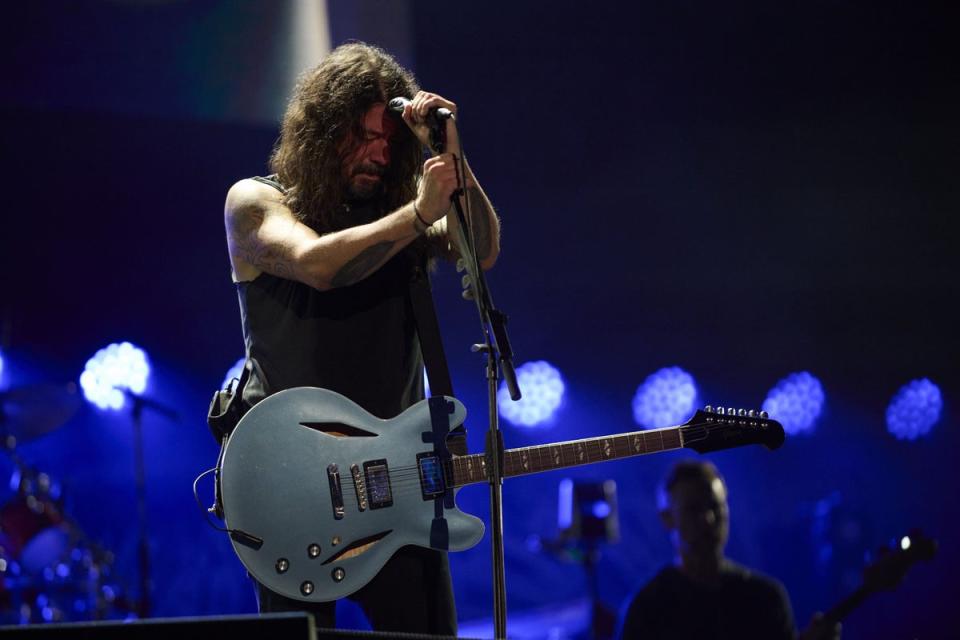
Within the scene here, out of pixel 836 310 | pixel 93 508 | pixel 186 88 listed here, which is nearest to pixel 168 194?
pixel 186 88

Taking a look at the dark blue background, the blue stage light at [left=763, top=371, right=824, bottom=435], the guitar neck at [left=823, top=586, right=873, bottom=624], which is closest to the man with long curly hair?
the guitar neck at [left=823, top=586, right=873, bottom=624]

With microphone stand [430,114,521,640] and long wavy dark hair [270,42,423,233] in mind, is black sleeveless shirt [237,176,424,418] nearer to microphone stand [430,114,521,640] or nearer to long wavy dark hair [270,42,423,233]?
long wavy dark hair [270,42,423,233]

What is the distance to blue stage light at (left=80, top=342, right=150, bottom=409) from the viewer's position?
7.79m

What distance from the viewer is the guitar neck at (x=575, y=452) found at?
265 centimetres

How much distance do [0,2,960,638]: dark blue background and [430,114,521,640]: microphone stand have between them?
16.6 feet

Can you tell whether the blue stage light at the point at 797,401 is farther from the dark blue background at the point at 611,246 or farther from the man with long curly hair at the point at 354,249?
the man with long curly hair at the point at 354,249

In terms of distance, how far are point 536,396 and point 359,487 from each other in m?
6.58

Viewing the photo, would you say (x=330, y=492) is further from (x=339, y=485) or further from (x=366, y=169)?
(x=366, y=169)

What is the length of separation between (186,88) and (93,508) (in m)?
3.77

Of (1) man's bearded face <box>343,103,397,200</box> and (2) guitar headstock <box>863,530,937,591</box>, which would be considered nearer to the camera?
(1) man's bearded face <box>343,103,397,200</box>

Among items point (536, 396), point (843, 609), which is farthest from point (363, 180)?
point (536, 396)

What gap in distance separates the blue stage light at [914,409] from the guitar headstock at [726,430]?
6609 millimetres

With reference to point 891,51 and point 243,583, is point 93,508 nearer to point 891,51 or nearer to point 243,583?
point 243,583

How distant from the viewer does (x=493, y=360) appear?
2373 millimetres
